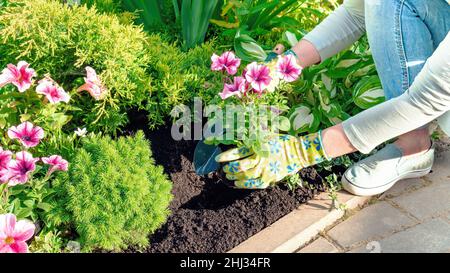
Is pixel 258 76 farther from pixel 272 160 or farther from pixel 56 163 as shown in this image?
pixel 56 163

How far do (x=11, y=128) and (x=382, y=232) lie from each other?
4.24 feet

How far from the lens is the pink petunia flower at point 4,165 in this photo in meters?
1.77

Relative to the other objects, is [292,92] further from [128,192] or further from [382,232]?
[128,192]

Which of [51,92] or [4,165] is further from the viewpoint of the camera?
[51,92]

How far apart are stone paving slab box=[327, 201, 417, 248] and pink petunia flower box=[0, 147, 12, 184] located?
110cm

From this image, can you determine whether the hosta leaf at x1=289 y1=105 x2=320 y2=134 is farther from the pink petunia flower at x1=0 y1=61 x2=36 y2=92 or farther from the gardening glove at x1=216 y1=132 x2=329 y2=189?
the pink petunia flower at x1=0 y1=61 x2=36 y2=92

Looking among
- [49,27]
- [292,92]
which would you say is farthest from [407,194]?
[49,27]

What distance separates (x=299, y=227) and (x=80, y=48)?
1.00m

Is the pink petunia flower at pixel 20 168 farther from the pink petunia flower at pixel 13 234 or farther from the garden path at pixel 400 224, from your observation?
the garden path at pixel 400 224

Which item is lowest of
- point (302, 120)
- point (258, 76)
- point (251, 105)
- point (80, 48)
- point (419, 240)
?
point (419, 240)

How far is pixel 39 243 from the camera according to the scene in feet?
6.33

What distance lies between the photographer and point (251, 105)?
2.14 m

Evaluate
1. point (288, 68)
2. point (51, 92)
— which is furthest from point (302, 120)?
point (51, 92)

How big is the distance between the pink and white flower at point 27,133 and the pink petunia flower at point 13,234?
0.28 meters
